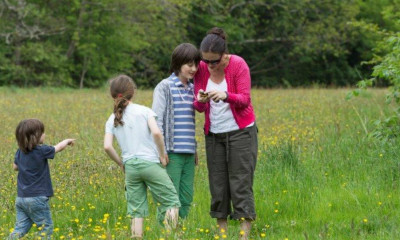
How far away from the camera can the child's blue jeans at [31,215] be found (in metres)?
5.21

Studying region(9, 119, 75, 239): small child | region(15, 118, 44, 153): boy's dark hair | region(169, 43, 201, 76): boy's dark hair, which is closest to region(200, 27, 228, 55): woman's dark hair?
region(169, 43, 201, 76): boy's dark hair

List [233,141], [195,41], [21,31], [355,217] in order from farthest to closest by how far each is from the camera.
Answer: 1. [195,41]
2. [21,31]
3. [355,217]
4. [233,141]

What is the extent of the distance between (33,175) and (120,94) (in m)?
0.87

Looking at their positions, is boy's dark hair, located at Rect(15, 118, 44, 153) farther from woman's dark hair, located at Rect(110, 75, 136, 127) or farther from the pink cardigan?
the pink cardigan

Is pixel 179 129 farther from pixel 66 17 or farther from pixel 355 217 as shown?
pixel 66 17

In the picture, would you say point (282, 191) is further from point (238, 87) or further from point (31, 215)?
point (31, 215)

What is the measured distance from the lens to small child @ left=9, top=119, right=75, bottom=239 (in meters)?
5.21

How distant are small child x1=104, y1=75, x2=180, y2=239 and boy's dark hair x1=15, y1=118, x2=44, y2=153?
0.50 meters

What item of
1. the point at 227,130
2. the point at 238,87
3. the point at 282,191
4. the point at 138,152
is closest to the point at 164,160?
the point at 138,152

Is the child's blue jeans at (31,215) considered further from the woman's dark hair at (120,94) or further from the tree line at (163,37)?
the tree line at (163,37)

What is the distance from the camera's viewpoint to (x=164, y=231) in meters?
5.00

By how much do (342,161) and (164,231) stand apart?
3330mm

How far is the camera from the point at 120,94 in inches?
209

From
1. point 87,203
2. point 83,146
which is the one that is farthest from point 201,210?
point 83,146
